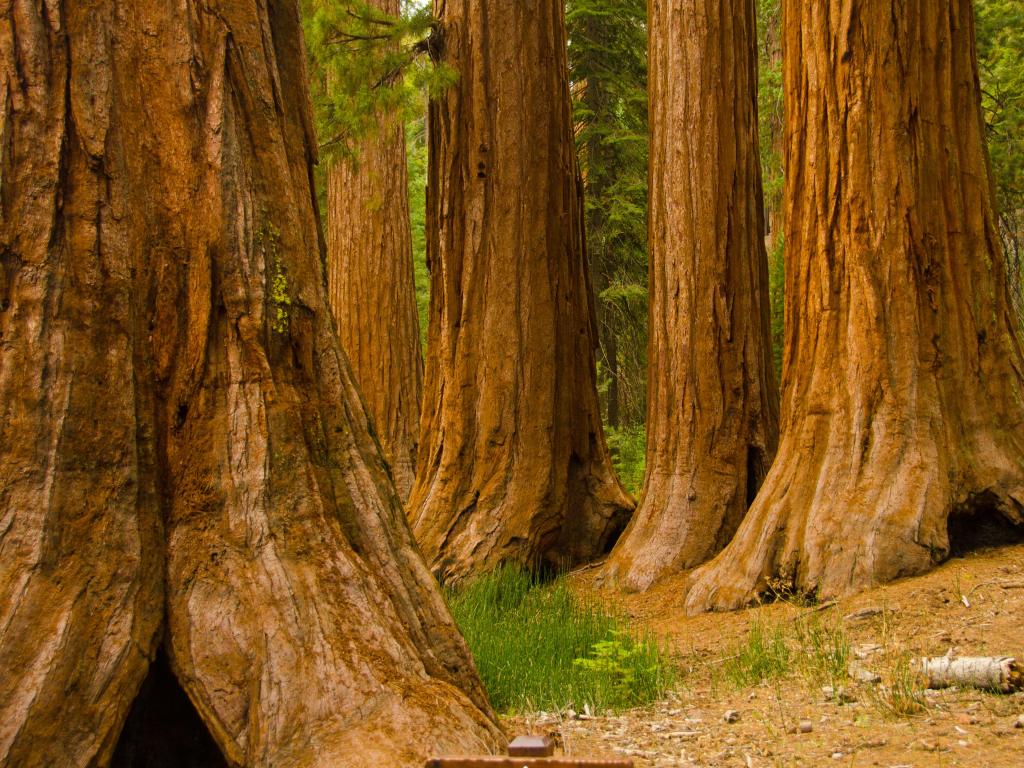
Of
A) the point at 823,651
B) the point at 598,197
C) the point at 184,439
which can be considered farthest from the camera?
the point at 598,197

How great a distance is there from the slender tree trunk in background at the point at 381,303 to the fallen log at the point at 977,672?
9114 mm

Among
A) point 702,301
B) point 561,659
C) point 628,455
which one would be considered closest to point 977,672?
point 561,659

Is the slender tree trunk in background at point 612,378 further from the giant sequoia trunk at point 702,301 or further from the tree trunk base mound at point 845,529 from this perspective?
the tree trunk base mound at point 845,529

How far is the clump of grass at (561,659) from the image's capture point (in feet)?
14.5

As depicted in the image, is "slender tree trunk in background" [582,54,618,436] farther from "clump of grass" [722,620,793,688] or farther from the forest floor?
"clump of grass" [722,620,793,688]

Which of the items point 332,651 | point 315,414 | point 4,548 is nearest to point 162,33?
point 315,414

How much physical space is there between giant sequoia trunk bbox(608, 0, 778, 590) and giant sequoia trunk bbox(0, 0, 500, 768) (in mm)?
4529

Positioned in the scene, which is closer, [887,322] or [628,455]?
[887,322]

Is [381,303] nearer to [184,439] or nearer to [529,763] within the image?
[184,439]

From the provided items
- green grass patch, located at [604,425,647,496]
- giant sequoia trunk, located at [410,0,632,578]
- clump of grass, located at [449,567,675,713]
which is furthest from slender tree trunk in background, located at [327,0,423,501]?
clump of grass, located at [449,567,675,713]

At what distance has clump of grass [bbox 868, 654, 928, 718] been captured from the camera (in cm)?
378

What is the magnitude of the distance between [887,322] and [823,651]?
7.62ft

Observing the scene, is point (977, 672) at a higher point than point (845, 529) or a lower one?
lower

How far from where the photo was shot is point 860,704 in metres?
4.02
